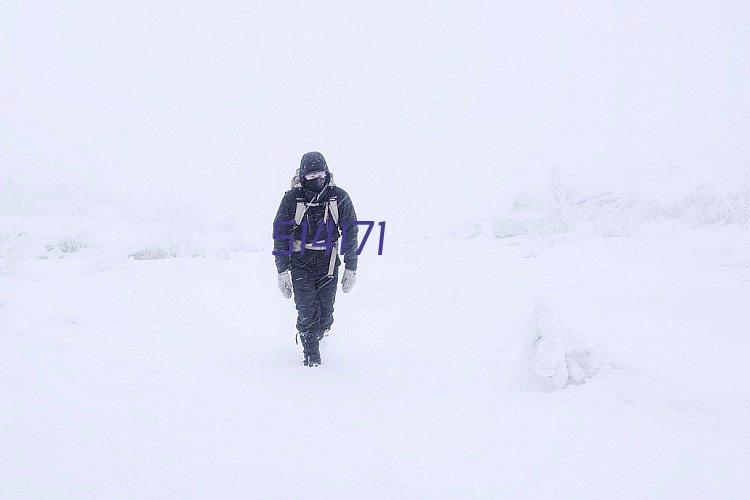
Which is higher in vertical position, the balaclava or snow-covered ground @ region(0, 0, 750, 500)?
the balaclava

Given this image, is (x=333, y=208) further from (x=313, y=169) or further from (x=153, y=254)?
(x=153, y=254)

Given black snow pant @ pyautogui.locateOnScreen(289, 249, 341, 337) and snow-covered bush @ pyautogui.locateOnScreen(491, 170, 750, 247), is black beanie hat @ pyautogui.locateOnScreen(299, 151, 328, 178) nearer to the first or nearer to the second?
black snow pant @ pyautogui.locateOnScreen(289, 249, 341, 337)

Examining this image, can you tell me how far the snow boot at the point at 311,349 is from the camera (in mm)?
3977

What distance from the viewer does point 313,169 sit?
12.4 feet

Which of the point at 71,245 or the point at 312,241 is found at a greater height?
the point at 312,241

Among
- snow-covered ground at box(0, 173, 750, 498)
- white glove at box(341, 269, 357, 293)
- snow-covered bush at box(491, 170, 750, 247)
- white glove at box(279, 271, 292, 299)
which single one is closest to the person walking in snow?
white glove at box(279, 271, 292, 299)

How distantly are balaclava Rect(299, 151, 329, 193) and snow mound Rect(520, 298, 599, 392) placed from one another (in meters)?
1.90

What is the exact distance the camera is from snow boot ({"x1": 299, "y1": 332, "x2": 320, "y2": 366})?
13.0ft

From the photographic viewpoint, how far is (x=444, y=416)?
2.85 metres

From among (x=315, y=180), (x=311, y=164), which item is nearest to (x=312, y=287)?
(x=315, y=180)

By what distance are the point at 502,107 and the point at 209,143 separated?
41393 mm

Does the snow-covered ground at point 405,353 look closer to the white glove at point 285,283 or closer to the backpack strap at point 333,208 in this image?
the white glove at point 285,283

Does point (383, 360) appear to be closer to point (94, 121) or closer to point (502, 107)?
point (94, 121)

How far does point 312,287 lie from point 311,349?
522mm
